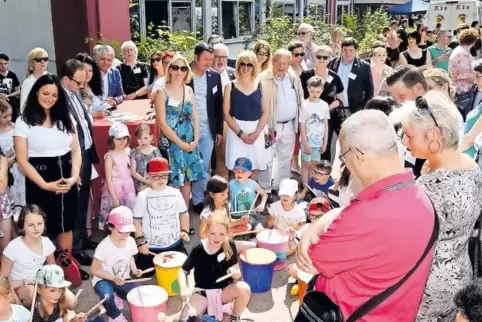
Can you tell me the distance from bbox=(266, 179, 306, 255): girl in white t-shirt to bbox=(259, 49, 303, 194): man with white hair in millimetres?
994

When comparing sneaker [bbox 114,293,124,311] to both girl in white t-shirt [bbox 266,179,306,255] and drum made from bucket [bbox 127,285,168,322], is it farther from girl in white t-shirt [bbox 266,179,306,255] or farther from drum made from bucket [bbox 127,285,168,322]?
girl in white t-shirt [bbox 266,179,306,255]

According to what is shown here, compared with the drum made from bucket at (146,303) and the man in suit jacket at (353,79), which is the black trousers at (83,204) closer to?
the drum made from bucket at (146,303)

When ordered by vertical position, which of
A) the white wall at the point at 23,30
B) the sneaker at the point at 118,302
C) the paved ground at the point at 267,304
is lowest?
the paved ground at the point at 267,304

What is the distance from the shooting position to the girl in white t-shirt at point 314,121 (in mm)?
5457

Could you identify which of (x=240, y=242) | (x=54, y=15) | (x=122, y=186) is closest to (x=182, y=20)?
(x=54, y=15)

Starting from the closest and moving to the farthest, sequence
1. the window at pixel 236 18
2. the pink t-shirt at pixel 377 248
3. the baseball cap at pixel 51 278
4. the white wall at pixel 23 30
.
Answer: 1. the pink t-shirt at pixel 377 248
2. the baseball cap at pixel 51 278
3. the white wall at pixel 23 30
4. the window at pixel 236 18

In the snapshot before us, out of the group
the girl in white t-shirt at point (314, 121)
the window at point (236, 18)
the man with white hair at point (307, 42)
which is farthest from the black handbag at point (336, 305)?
the window at point (236, 18)

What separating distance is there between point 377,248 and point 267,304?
2260 millimetres

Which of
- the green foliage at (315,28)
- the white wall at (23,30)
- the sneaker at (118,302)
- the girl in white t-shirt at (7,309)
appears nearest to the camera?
the girl in white t-shirt at (7,309)

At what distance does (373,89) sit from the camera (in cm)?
604

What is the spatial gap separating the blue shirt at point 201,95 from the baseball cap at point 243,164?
22.8 inches

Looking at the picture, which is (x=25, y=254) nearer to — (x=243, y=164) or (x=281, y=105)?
(x=243, y=164)

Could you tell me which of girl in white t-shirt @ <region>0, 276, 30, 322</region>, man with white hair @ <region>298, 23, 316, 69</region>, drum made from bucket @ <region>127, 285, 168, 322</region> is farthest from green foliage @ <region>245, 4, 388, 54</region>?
girl in white t-shirt @ <region>0, 276, 30, 322</region>

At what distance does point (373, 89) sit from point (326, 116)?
3.04 ft
